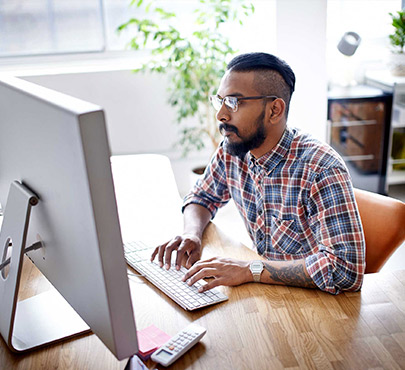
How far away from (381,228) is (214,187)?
0.57 meters

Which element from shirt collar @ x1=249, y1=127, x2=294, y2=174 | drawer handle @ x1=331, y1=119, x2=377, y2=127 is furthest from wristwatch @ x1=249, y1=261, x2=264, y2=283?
drawer handle @ x1=331, y1=119, x2=377, y2=127

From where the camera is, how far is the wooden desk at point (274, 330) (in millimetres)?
1053

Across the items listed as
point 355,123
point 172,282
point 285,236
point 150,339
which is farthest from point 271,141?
point 355,123

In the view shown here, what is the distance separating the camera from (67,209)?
0.88 metres

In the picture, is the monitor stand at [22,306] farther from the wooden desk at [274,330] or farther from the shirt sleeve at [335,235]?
the shirt sleeve at [335,235]

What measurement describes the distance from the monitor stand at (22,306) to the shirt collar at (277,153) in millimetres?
696

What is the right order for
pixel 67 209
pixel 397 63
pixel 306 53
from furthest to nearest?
1. pixel 397 63
2. pixel 306 53
3. pixel 67 209

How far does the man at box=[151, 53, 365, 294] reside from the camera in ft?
4.35

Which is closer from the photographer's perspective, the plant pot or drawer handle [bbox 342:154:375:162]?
the plant pot

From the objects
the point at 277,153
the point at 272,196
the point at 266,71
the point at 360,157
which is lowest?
the point at 360,157

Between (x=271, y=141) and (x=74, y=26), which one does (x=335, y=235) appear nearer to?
(x=271, y=141)

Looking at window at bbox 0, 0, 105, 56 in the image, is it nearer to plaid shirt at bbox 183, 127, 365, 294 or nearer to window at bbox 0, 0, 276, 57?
window at bbox 0, 0, 276, 57

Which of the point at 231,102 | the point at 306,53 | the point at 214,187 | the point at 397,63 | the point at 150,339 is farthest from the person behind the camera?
the point at 397,63

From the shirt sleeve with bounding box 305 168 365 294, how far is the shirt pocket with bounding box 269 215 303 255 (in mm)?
111
